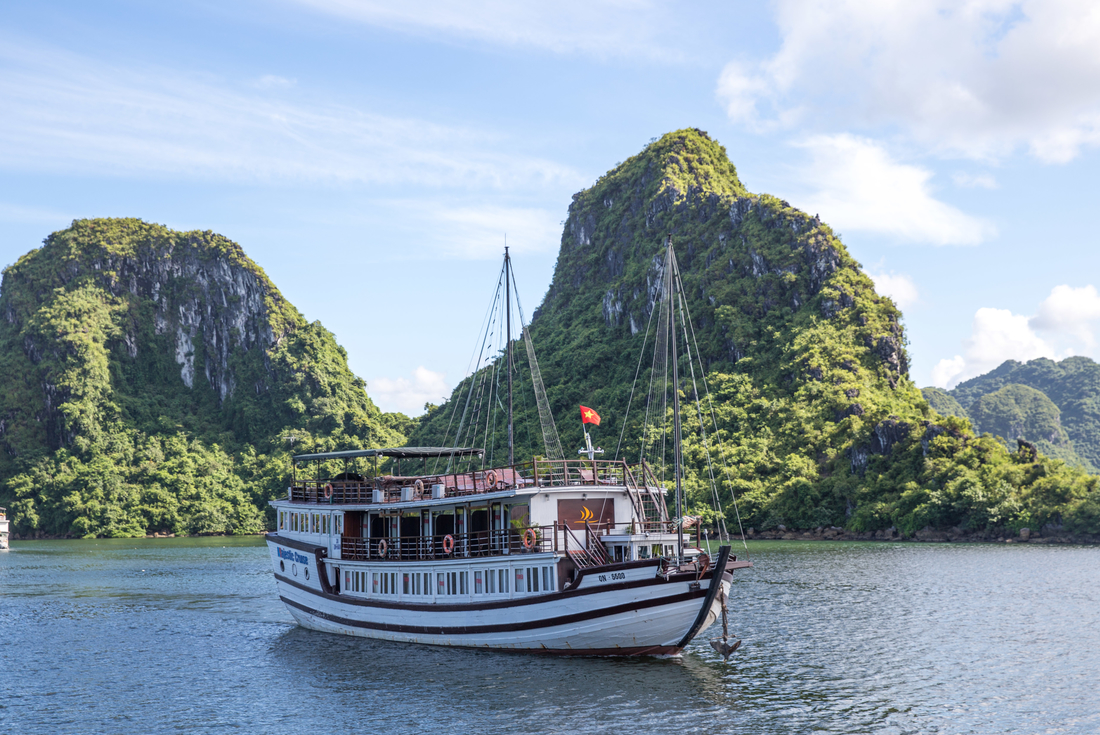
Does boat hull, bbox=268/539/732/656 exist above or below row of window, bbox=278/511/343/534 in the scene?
below

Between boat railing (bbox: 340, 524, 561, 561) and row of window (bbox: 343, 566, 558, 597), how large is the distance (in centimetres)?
70

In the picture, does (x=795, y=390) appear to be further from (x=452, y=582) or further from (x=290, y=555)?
(x=452, y=582)

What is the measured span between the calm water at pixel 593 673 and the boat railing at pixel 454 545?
12.4 ft

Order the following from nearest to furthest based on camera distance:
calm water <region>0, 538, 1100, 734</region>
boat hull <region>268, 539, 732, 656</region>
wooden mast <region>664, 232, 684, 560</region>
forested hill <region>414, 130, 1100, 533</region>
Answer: calm water <region>0, 538, 1100, 734</region>
boat hull <region>268, 539, 732, 656</region>
wooden mast <region>664, 232, 684, 560</region>
forested hill <region>414, 130, 1100, 533</region>

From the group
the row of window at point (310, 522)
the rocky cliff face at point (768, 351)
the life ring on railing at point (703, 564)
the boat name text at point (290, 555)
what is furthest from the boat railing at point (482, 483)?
the rocky cliff face at point (768, 351)

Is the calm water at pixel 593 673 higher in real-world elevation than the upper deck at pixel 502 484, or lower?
lower

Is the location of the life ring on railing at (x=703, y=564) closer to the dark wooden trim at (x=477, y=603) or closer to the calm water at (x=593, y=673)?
the dark wooden trim at (x=477, y=603)

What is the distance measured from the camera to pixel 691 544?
38.7 m

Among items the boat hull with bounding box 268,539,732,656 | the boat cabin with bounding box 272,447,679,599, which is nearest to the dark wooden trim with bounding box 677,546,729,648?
the boat hull with bounding box 268,539,732,656

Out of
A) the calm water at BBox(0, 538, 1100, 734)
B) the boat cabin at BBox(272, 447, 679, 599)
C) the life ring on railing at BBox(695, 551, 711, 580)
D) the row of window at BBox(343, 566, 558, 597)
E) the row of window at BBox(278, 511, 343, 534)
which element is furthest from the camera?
the row of window at BBox(278, 511, 343, 534)

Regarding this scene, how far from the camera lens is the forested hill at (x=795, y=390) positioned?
4377 inches

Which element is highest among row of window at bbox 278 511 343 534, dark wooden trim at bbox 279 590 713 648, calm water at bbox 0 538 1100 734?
row of window at bbox 278 511 343 534

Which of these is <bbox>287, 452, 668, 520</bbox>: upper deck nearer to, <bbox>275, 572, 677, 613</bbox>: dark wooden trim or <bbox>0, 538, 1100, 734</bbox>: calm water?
<bbox>275, 572, 677, 613</bbox>: dark wooden trim

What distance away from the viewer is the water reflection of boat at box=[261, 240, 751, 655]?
3338 centimetres
